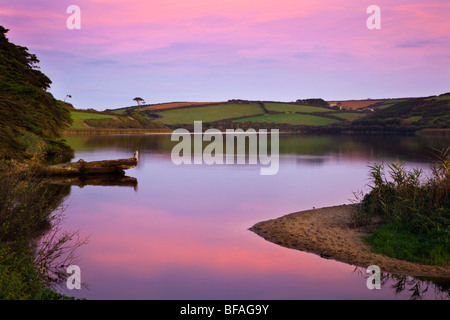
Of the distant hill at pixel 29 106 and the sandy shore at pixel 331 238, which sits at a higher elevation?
the distant hill at pixel 29 106

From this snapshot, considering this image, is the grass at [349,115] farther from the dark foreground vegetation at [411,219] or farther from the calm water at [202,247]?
the dark foreground vegetation at [411,219]

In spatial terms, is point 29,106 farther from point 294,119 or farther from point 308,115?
point 308,115

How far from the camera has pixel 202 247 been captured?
15258 millimetres

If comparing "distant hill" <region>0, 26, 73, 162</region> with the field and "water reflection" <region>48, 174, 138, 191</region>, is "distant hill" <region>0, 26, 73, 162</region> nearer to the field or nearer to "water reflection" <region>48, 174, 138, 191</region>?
"water reflection" <region>48, 174, 138, 191</region>

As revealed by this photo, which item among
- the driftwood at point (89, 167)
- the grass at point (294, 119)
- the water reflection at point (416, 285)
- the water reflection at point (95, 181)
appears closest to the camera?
the water reflection at point (416, 285)

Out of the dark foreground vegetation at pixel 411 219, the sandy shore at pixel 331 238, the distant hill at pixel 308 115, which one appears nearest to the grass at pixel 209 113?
the distant hill at pixel 308 115

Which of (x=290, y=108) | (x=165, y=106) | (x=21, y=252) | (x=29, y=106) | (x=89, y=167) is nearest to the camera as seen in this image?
(x=21, y=252)

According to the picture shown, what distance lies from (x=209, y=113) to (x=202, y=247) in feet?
502

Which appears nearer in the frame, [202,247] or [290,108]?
[202,247]

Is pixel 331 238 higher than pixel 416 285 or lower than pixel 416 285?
higher

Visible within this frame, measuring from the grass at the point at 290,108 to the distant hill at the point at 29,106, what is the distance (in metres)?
130

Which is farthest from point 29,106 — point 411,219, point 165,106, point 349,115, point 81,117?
point 165,106

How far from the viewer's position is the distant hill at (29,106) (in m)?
23.6

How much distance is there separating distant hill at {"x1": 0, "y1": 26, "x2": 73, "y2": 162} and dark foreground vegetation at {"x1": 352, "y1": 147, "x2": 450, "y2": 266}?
16.0m
